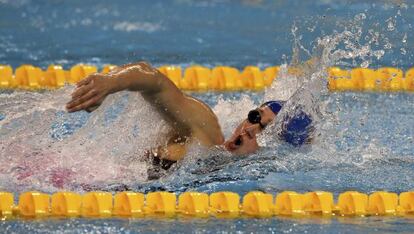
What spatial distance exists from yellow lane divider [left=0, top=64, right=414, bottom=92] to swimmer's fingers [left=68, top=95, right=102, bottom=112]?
2891 mm

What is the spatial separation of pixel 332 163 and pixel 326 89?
13.3 inches

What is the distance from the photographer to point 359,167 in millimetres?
4176

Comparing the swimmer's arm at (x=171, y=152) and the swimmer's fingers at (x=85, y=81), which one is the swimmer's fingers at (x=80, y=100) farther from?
the swimmer's arm at (x=171, y=152)

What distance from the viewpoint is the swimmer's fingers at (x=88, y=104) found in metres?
3.09

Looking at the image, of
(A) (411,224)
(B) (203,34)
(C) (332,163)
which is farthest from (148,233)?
(B) (203,34)

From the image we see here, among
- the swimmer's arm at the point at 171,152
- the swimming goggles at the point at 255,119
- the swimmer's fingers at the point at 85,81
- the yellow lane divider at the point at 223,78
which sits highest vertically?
the yellow lane divider at the point at 223,78

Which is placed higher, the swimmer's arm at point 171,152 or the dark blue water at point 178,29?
the dark blue water at point 178,29

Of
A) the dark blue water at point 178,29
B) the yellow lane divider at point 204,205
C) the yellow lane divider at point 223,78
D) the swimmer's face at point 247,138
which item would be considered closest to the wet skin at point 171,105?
the swimmer's face at point 247,138

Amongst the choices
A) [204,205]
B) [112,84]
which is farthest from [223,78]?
[112,84]

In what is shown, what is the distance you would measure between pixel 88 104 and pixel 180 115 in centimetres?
58

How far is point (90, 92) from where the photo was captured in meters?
3.14

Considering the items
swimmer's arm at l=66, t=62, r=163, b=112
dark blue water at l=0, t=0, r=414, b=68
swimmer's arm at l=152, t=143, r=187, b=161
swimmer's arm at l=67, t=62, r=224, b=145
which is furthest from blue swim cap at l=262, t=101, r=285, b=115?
dark blue water at l=0, t=0, r=414, b=68

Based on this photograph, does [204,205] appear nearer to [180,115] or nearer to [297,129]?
[180,115]

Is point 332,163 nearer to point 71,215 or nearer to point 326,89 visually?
point 326,89
